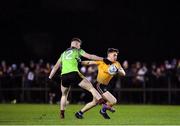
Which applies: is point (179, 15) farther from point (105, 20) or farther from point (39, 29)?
point (39, 29)

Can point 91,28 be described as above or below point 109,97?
above

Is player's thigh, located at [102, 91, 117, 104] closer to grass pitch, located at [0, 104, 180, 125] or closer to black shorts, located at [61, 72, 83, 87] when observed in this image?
grass pitch, located at [0, 104, 180, 125]

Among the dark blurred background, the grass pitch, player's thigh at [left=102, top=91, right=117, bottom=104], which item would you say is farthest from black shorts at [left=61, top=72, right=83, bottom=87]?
the dark blurred background

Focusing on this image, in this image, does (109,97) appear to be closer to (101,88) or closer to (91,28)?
(101,88)

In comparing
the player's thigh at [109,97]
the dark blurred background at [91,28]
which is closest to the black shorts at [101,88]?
the player's thigh at [109,97]

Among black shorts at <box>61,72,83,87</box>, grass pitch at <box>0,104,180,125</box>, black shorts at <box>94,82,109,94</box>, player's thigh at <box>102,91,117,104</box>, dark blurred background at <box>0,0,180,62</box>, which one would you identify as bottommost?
grass pitch at <box>0,104,180,125</box>

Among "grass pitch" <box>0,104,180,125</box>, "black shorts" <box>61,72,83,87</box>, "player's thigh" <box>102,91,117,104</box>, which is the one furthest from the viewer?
"player's thigh" <box>102,91,117,104</box>

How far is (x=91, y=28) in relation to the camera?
38.5 metres

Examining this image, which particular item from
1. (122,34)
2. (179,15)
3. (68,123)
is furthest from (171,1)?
(68,123)

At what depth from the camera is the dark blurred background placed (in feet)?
124

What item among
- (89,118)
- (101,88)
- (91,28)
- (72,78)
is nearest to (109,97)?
(101,88)

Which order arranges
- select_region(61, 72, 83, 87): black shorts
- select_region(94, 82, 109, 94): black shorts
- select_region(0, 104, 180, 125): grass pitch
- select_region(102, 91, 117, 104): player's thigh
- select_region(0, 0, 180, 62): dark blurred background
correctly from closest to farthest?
select_region(0, 104, 180, 125): grass pitch < select_region(61, 72, 83, 87): black shorts < select_region(102, 91, 117, 104): player's thigh < select_region(94, 82, 109, 94): black shorts < select_region(0, 0, 180, 62): dark blurred background

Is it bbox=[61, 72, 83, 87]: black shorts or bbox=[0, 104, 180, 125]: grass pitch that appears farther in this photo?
bbox=[61, 72, 83, 87]: black shorts

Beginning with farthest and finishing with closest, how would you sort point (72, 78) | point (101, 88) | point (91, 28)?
point (91, 28) < point (101, 88) < point (72, 78)
